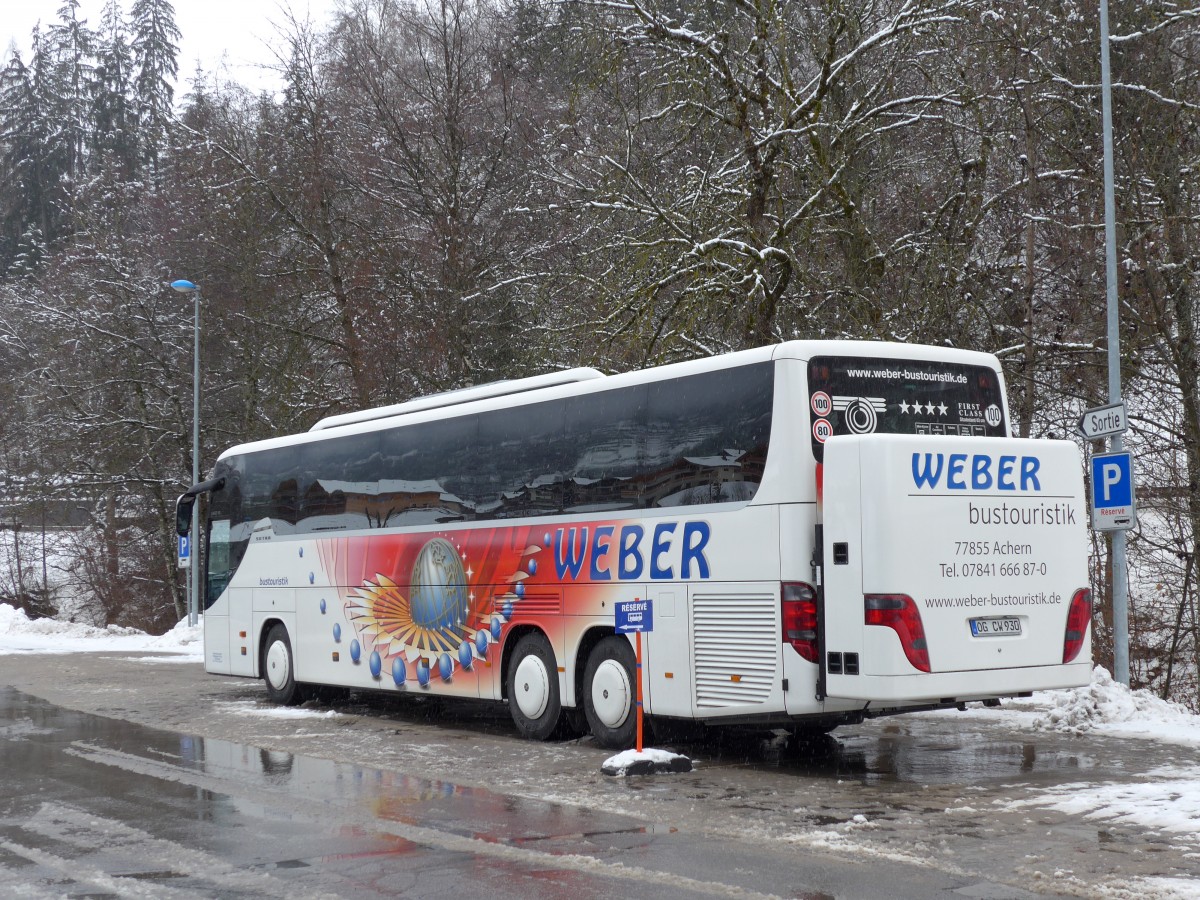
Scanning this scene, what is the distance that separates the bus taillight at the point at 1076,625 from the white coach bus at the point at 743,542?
0.03m

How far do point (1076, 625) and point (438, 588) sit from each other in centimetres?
693

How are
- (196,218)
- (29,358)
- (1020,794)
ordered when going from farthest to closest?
1. (29,358)
2. (196,218)
3. (1020,794)

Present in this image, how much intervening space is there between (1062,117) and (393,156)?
16131 millimetres

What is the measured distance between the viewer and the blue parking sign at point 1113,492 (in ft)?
48.6

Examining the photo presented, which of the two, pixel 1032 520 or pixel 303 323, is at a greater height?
pixel 303 323

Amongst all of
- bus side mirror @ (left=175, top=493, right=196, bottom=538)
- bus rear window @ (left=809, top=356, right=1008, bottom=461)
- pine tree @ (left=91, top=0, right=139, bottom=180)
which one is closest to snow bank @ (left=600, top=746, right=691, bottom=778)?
bus rear window @ (left=809, top=356, right=1008, bottom=461)

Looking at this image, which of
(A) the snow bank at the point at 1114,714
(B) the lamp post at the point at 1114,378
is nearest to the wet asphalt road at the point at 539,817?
(A) the snow bank at the point at 1114,714

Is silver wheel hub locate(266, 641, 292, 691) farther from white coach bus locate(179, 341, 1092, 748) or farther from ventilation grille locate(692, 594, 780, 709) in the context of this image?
ventilation grille locate(692, 594, 780, 709)

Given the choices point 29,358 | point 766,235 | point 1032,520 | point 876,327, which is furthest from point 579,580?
point 29,358

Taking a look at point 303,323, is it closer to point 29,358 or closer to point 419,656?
point 29,358

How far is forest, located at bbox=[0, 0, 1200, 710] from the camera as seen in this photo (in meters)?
18.8

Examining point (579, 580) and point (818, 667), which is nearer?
point (818, 667)

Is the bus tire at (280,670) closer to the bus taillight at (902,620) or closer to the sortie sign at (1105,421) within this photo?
the bus taillight at (902,620)

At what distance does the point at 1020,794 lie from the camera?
10.2 metres
